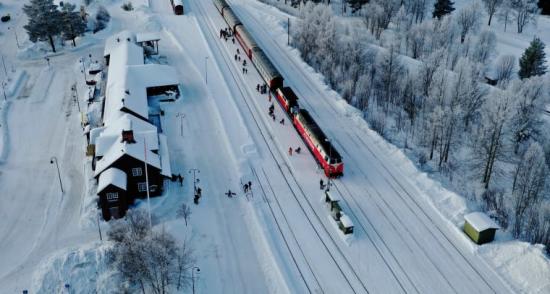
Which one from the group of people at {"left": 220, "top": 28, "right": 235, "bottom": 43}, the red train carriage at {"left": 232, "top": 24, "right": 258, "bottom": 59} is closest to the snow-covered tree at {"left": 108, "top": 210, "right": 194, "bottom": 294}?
the red train carriage at {"left": 232, "top": 24, "right": 258, "bottom": 59}

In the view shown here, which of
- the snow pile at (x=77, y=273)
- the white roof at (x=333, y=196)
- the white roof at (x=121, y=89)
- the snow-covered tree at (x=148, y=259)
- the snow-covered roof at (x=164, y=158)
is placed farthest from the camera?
the white roof at (x=121, y=89)

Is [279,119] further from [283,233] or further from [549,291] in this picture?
[549,291]

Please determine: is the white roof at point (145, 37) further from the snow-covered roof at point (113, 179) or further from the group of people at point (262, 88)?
the snow-covered roof at point (113, 179)

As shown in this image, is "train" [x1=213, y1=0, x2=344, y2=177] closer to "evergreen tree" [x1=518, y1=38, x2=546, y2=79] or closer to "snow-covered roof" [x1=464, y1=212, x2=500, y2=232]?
"snow-covered roof" [x1=464, y1=212, x2=500, y2=232]

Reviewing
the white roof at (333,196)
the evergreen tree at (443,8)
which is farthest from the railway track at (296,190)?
the evergreen tree at (443,8)

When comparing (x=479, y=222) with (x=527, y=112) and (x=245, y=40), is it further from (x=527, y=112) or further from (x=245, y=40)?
(x=245, y=40)

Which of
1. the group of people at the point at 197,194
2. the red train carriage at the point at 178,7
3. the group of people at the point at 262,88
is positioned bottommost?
the group of people at the point at 197,194

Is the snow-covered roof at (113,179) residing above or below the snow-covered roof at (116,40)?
below
